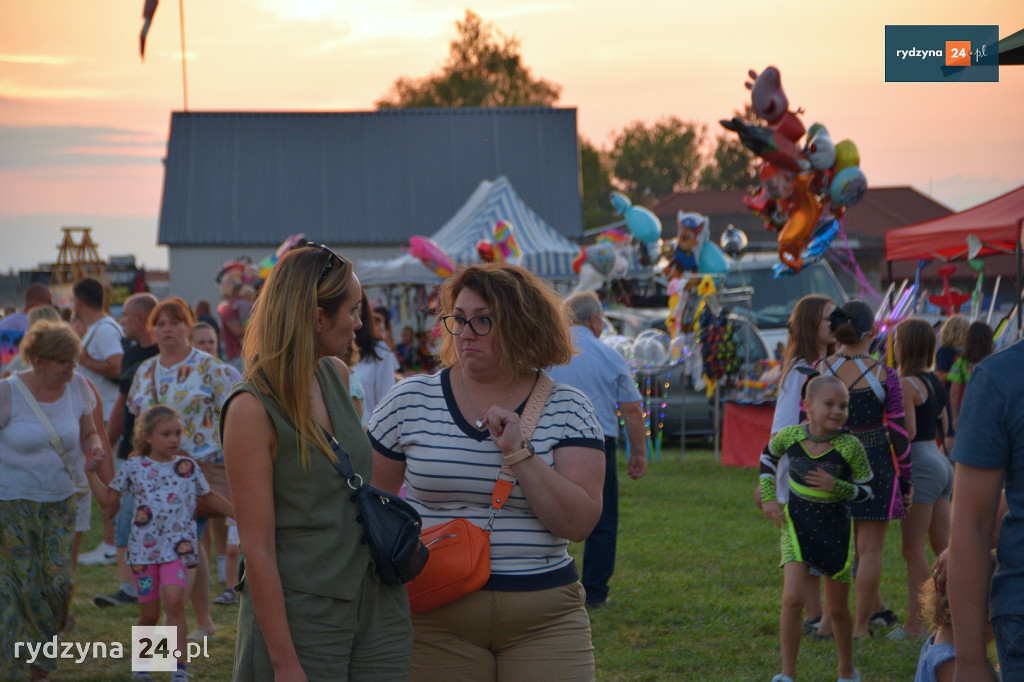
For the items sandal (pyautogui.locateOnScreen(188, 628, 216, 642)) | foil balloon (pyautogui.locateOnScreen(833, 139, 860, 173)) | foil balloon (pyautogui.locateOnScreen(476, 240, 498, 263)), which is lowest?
sandal (pyautogui.locateOnScreen(188, 628, 216, 642))

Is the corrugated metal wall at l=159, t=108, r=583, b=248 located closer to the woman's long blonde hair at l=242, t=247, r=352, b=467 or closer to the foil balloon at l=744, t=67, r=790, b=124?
the foil balloon at l=744, t=67, r=790, b=124

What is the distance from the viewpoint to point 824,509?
4.59 metres

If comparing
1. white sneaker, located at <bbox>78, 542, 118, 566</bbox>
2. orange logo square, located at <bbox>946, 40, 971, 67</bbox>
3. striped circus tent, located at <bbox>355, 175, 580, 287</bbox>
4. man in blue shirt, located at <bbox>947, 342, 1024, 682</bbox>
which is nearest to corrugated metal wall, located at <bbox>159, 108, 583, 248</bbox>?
striped circus tent, located at <bbox>355, 175, 580, 287</bbox>

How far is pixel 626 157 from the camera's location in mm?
74625

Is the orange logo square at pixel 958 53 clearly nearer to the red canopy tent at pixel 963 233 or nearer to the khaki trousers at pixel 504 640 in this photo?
the red canopy tent at pixel 963 233

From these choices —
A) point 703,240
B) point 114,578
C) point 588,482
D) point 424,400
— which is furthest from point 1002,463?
point 703,240

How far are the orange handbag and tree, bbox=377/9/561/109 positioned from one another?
4740 centimetres

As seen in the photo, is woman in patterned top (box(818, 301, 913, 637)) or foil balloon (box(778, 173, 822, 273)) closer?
woman in patterned top (box(818, 301, 913, 637))

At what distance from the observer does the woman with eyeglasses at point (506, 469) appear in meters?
2.66

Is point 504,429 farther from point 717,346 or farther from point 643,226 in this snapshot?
point 643,226

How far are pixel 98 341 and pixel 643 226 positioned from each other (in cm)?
852

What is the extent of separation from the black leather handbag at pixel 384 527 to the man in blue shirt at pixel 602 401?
3.42m

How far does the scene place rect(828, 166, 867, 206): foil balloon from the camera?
8.79 meters

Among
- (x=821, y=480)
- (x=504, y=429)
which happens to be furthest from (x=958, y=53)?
(x=504, y=429)
